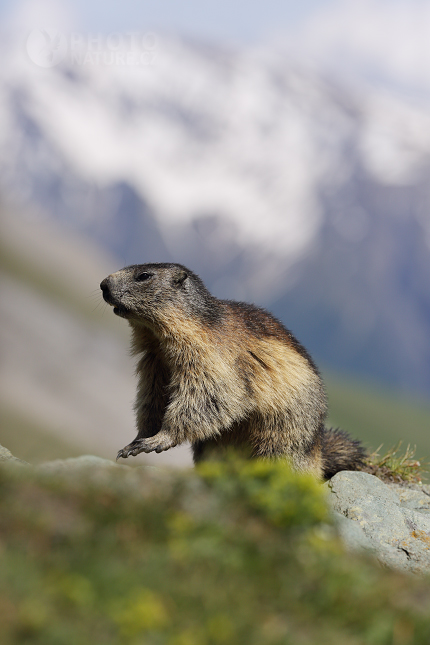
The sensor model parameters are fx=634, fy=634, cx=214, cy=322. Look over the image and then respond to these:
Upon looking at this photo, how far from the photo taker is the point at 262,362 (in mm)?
11922

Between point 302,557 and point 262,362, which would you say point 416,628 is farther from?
point 262,362

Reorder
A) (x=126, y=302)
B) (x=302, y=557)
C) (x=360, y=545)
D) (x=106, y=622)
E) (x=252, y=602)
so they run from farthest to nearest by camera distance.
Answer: (x=126, y=302) < (x=360, y=545) < (x=302, y=557) < (x=252, y=602) < (x=106, y=622)

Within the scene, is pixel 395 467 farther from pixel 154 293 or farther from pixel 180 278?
pixel 154 293

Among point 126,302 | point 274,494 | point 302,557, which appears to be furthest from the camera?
point 126,302

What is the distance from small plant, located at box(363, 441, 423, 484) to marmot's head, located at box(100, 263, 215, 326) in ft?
18.1

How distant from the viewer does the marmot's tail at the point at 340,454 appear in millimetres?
13242

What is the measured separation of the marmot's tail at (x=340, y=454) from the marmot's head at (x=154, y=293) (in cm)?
422

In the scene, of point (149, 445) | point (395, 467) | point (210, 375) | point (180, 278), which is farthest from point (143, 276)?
point (395, 467)

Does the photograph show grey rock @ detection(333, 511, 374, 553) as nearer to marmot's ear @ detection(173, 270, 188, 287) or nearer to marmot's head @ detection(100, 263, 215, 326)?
marmot's head @ detection(100, 263, 215, 326)

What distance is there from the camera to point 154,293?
1154cm

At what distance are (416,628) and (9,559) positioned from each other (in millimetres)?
3392

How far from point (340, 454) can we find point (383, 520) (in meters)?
2.91

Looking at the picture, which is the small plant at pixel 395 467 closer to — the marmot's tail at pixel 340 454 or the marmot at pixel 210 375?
the marmot's tail at pixel 340 454

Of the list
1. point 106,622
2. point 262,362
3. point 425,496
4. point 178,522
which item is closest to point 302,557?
point 178,522
